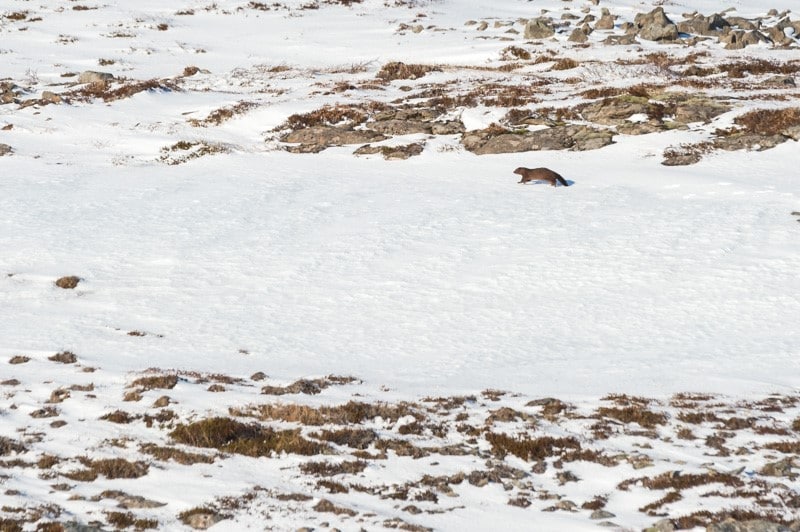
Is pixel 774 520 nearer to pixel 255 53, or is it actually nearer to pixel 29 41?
pixel 255 53

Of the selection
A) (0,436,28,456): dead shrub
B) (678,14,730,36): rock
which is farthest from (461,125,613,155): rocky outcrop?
(678,14,730,36): rock

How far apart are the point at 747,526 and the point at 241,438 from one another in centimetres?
741

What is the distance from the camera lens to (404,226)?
88.2ft

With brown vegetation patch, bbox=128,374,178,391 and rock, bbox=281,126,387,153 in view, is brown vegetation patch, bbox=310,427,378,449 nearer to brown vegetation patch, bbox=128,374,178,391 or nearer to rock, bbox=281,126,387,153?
brown vegetation patch, bbox=128,374,178,391

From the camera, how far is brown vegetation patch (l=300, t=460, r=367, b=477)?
36.6 feet

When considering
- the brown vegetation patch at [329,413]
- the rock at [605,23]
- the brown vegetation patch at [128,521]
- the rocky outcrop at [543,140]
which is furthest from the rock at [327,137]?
the rock at [605,23]

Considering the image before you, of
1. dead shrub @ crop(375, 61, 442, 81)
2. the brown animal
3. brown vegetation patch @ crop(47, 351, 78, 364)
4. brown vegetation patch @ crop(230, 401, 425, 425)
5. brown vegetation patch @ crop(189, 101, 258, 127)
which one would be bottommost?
brown vegetation patch @ crop(47, 351, 78, 364)

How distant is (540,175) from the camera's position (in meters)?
30.4

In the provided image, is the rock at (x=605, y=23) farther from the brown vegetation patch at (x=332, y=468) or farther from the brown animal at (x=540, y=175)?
the brown vegetation patch at (x=332, y=468)

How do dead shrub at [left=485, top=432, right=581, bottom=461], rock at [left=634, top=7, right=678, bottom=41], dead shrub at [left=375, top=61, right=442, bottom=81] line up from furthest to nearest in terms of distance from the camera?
rock at [left=634, top=7, right=678, bottom=41]
dead shrub at [left=375, top=61, right=442, bottom=81]
dead shrub at [left=485, top=432, right=581, bottom=461]

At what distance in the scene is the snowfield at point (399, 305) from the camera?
10.7m

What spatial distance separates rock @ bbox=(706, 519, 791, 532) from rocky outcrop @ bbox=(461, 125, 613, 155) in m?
28.0

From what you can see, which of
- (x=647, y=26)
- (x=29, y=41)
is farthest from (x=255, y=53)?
(x=647, y=26)

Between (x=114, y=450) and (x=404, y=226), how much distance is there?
16.4 metres
